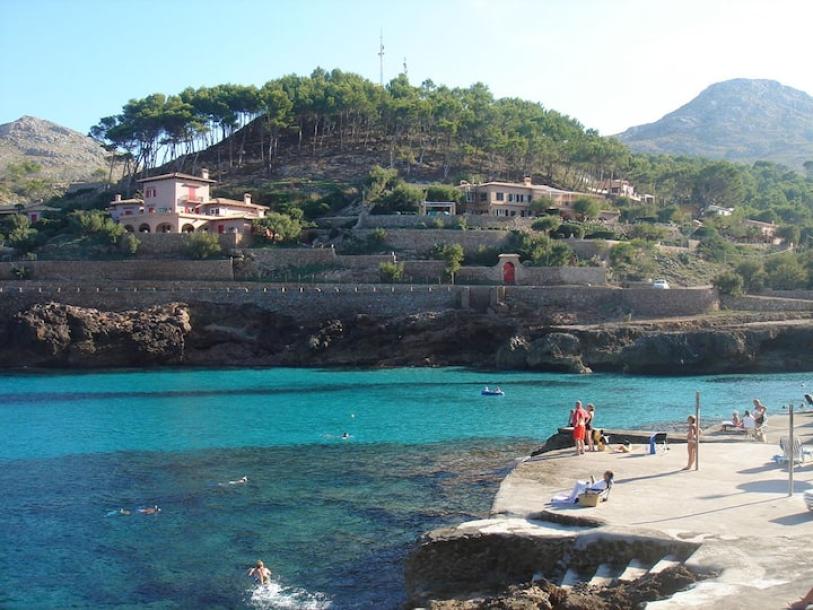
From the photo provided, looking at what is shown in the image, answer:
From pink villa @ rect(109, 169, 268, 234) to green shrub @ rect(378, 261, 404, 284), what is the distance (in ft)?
46.6

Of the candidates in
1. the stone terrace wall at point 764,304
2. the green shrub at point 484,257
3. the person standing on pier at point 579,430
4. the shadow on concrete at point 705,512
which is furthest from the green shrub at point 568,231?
the shadow on concrete at point 705,512

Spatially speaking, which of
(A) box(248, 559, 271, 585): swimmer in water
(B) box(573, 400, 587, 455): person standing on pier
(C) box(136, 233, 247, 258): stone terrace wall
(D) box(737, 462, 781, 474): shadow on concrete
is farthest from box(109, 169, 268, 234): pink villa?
(D) box(737, 462, 781, 474): shadow on concrete

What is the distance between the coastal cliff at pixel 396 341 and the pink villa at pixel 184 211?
487 inches

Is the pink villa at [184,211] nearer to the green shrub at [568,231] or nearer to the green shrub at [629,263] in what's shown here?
the green shrub at [568,231]

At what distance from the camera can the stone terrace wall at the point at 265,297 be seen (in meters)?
63.8

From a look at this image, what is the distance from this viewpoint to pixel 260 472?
28109mm

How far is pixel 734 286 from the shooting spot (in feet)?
214

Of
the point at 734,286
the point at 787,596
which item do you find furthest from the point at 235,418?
the point at 734,286

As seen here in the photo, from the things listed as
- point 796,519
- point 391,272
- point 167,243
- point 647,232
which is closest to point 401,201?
point 391,272

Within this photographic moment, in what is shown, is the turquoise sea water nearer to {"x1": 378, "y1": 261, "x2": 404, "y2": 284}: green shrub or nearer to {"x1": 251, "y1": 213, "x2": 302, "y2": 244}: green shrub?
{"x1": 378, "y1": 261, "x2": 404, "y2": 284}: green shrub

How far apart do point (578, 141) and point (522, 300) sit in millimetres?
42573

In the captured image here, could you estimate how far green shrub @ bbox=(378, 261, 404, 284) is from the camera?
6594 centimetres

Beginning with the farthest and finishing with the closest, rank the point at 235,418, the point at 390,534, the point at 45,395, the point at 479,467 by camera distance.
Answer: the point at 45,395 < the point at 235,418 < the point at 479,467 < the point at 390,534

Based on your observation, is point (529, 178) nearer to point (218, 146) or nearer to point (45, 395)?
point (218, 146)
